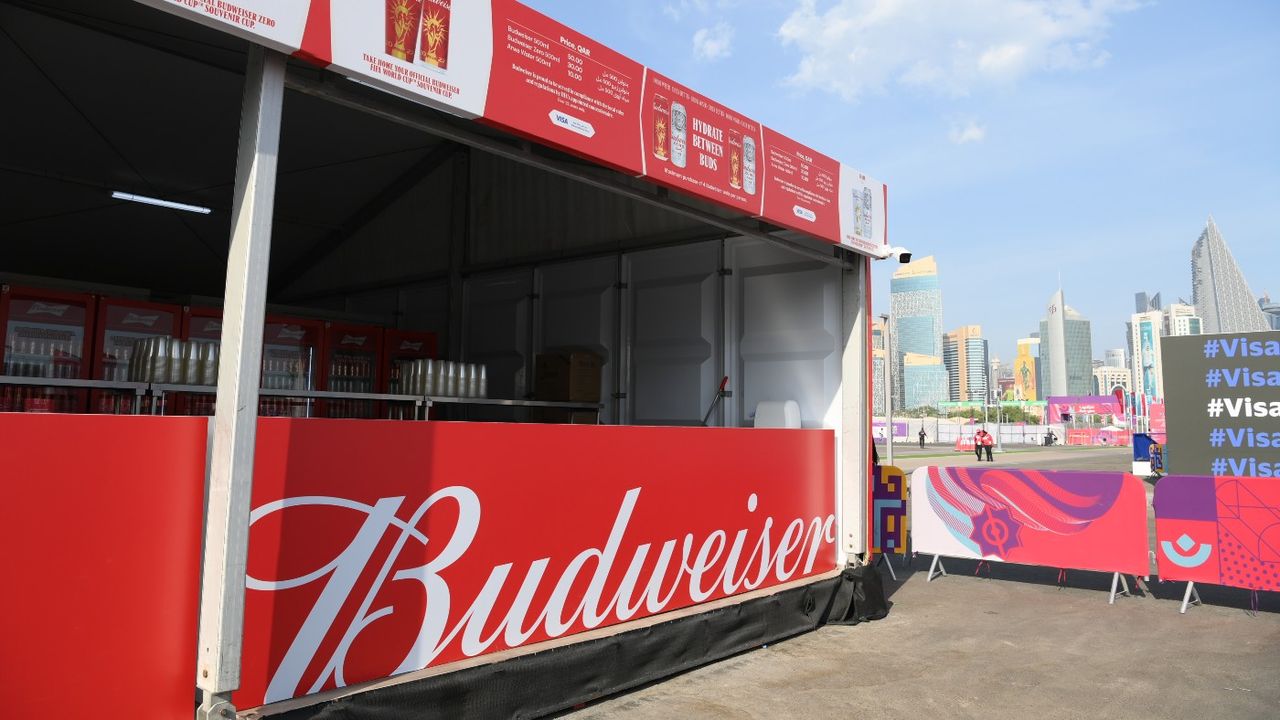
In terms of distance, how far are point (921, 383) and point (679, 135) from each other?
202709 millimetres

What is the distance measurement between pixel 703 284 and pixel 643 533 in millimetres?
3770

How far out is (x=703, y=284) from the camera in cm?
846

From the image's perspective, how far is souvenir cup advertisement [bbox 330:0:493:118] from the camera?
3434mm

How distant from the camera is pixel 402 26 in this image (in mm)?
3621

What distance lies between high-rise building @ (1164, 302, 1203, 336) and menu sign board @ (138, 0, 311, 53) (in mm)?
141165

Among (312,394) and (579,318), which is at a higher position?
(579,318)

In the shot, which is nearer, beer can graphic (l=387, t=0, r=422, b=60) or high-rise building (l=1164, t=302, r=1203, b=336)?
beer can graphic (l=387, t=0, r=422, b=60)

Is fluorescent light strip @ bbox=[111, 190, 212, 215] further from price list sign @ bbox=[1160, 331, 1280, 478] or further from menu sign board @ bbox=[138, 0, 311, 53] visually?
price list sign @ bbox=[1160, 331, 1280, 478]

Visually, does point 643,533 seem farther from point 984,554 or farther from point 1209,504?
point 1209,504

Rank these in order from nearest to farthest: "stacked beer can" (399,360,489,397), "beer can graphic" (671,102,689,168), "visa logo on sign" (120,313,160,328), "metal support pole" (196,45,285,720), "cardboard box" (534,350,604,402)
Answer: "metal support pole" (196,45,285,720) < "beer can graphic" (671,102,689,168) < "visa logo on sign" (120,313,160,328) < "stacked beer can" (399,360,489,397) < "cardboard box" (534,350,604,402)

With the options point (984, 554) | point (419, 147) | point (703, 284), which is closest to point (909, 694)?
point (984, 554)

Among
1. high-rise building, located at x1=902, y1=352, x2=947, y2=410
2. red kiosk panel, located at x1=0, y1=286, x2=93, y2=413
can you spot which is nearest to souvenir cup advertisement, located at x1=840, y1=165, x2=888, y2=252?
red kiosk panel, located at x1=0, y1=286, x2=93, y2=413

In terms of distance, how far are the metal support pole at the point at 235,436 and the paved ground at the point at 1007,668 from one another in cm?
206

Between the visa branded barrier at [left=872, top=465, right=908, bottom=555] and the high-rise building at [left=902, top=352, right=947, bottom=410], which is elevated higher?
the high-rise building at [left=902, top=352, right=947, bottom=410]
